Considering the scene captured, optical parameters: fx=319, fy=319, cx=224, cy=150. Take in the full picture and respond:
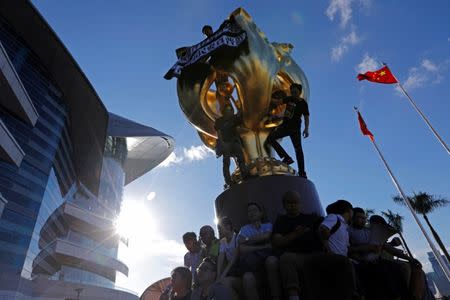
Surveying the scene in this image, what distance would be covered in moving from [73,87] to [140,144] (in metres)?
26.0

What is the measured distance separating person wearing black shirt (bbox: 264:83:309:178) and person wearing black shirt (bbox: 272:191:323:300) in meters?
2.77

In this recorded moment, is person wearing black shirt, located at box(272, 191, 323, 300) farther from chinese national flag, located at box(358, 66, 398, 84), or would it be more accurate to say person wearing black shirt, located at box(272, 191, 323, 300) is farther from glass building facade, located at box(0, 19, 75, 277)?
glass building facade, located at box(0, 19, 75, 277)

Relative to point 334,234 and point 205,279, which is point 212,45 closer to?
point 205,279

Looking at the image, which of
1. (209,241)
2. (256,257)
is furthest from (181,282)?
Result: (209,241)

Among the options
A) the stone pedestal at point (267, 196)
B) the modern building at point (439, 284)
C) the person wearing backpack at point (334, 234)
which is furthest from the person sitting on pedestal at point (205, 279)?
the modern building at point (439, 284)

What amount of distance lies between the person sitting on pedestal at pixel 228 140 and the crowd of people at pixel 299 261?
264 centimetres

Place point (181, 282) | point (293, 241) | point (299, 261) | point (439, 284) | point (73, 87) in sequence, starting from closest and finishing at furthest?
point (299, 261)
point (293, 241)
point (181, 282)
point (73, 87)
point (439, 284)

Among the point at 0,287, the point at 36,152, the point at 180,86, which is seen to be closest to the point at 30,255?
the point at 0,287

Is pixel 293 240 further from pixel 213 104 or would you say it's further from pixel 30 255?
pixel 30 255

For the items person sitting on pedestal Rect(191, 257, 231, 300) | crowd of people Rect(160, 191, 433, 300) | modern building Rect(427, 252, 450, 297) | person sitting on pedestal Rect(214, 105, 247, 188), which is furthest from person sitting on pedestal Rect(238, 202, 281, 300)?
modern building Rect(427, 252, 450, 297)

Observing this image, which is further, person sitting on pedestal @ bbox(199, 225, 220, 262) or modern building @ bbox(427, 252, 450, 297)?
modern building @ bbox(427, 252, 450, 297)

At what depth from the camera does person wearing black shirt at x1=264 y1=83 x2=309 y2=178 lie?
5.60m

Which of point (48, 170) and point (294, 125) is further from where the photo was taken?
point (48, 170)

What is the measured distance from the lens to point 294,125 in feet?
18.7
